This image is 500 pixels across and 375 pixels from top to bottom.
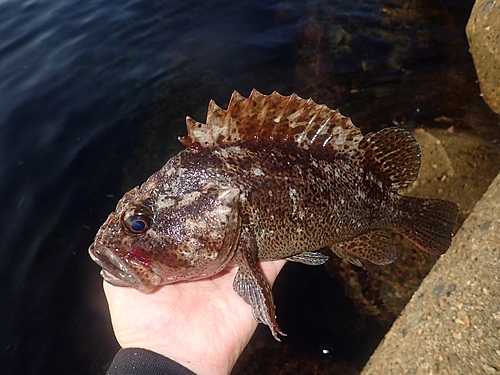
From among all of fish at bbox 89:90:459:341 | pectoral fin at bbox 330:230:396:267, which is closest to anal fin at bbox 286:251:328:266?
fish at bbox 89:90:459:341

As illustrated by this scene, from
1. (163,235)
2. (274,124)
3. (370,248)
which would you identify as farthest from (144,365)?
(370,248)

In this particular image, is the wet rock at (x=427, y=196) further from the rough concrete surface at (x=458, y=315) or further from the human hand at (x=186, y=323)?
the human hand at (x=186, y=323)

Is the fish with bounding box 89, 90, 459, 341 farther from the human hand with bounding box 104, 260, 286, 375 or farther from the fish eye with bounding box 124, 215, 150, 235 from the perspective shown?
the human hand with bounding box 104, 260, 286, 375

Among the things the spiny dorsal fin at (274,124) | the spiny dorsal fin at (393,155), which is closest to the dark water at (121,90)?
the spiny dorsal fin at (274,124)

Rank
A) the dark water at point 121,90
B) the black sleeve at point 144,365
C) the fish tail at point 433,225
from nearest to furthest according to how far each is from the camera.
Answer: the black sleeve at point 144,365
the fish tail at point 433,225
the dark water at point 121,90

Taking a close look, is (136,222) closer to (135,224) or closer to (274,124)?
(135,224)

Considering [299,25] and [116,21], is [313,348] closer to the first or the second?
[299,25]
